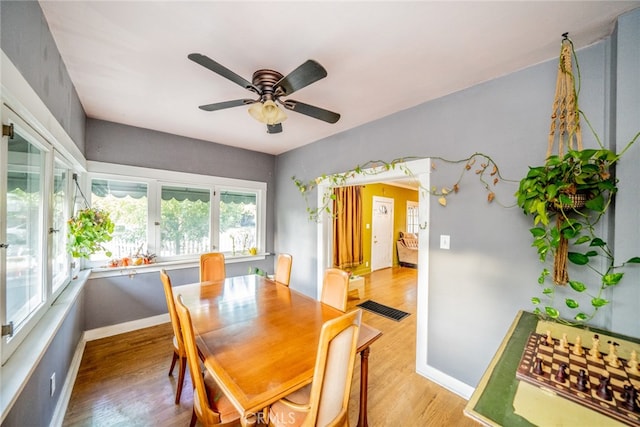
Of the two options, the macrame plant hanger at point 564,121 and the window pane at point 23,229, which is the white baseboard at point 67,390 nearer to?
the window pane at point 23,229

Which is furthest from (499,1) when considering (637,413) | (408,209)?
(408,209)

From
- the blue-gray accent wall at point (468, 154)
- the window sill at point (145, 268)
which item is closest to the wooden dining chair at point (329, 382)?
the blue-gray accent wall at point (468, 154)

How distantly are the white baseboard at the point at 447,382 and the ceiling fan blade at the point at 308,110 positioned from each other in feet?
7.83

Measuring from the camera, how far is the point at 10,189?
122 centimetres

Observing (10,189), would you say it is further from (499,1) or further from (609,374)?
(609,374)

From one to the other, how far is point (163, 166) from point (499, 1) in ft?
12.1

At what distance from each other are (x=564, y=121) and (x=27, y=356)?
332 cm

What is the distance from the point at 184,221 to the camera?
348cm

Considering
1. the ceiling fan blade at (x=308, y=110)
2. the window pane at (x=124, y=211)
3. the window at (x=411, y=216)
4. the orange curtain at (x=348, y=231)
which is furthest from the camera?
the window at (x=411, y=216)

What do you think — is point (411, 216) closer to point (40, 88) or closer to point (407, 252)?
point (407, 252)

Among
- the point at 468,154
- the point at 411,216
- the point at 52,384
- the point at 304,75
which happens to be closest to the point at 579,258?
the point at 468,154

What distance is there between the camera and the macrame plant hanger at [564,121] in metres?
1.50

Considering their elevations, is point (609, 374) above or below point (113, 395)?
above

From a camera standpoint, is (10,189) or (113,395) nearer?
(10,189)
